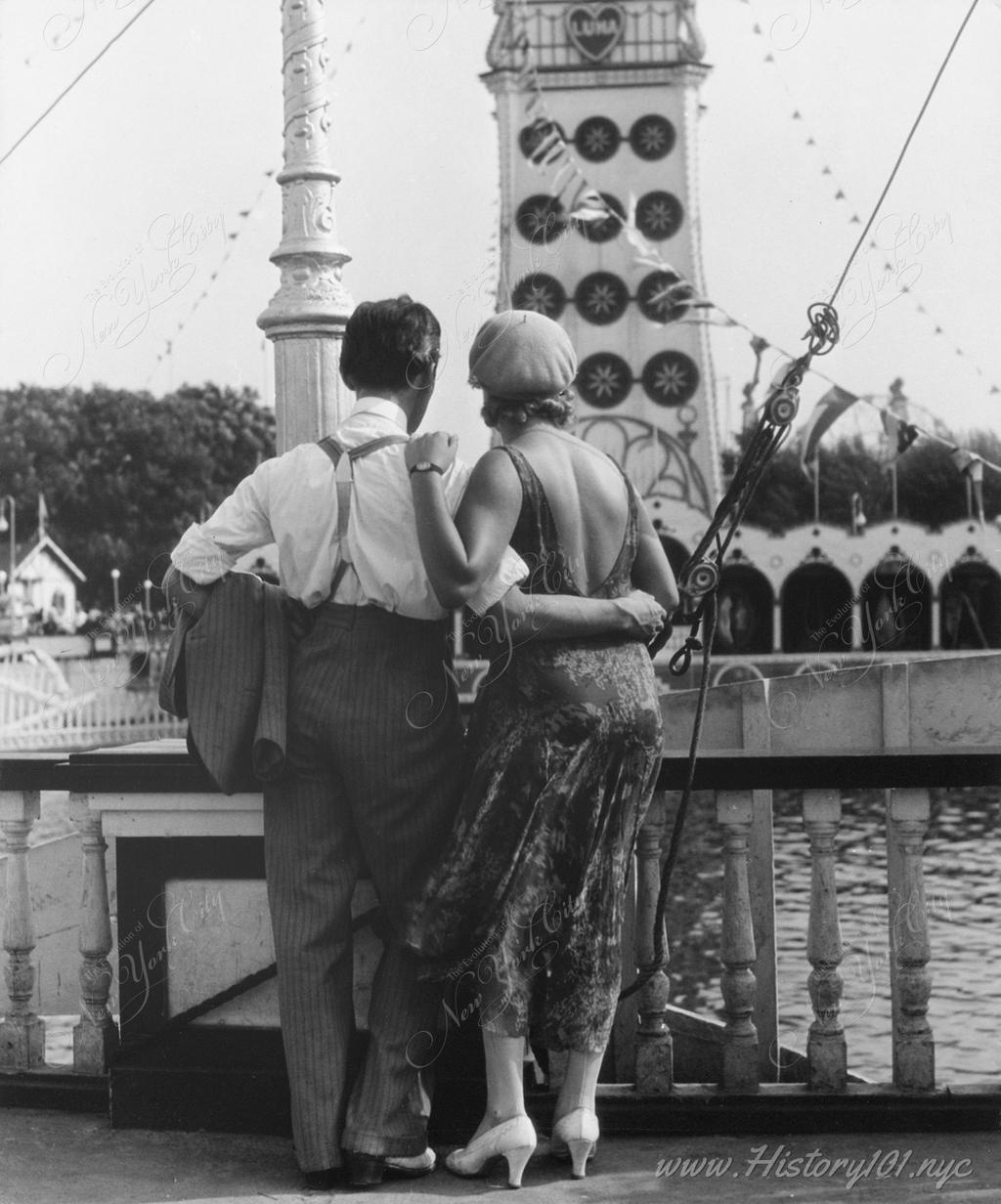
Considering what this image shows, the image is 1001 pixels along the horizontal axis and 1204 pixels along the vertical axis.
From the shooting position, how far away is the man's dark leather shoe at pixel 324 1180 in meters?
3.41

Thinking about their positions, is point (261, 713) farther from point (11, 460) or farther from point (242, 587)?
point (11, 460)

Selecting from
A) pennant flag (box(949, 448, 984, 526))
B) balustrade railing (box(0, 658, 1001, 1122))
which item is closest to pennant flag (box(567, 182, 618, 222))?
pennant flag (box(949, 448, 984, 526))

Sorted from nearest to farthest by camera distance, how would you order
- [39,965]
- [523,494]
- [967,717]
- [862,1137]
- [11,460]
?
1. [523,494]
2. [862,1137]
3. [39,965]
4. [967,717]
5. [11,460]

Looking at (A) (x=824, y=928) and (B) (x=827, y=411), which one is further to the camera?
(B) (x=827, y=411)

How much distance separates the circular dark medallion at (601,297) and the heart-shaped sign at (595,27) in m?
4.04

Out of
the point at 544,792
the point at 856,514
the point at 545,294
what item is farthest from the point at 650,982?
the point at 856,514

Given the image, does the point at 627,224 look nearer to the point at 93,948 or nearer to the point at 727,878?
the point at 727,878

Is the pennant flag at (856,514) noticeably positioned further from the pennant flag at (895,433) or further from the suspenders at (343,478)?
the suspenders at (343,478)

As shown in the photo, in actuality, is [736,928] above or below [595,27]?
below

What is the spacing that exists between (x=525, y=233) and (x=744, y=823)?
84.1ft

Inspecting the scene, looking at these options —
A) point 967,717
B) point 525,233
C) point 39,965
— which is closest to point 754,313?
point 525,233

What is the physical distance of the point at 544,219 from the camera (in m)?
28.1

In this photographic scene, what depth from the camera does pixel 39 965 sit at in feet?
18.8

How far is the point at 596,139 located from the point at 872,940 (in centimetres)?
2237
